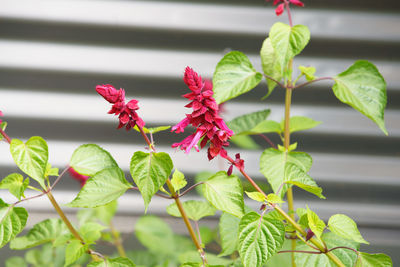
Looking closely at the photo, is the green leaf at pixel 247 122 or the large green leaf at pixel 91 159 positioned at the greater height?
the green leaf at pixel 247 122

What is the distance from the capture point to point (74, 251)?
99 cm

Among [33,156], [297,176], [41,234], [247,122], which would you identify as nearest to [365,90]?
[297,176]

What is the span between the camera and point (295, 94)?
1.76 meters

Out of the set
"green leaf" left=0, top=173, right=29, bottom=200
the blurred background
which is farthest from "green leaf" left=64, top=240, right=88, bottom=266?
the blurred background

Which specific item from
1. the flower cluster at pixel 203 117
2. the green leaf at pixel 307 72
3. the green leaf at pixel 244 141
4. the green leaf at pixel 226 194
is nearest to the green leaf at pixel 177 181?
the green leaf at pixel 226 194

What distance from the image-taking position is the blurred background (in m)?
1.64

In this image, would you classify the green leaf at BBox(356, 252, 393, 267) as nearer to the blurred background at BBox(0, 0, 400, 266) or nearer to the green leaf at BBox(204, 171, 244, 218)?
the green leaf at BBox(204, 171, 244, 218)

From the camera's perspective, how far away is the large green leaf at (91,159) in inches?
38.3

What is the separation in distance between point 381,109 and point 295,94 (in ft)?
2.82

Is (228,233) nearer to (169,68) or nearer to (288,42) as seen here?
(288,42)

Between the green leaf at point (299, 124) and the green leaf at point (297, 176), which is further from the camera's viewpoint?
the green leaf at point (299, 124)

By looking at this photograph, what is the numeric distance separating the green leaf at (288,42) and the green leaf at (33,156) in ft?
2.11

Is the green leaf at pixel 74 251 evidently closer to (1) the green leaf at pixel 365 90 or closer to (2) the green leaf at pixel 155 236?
(2) the green leaf at pixel 155 236

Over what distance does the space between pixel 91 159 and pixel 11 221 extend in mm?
253
